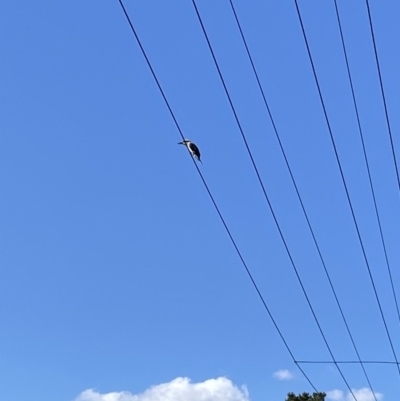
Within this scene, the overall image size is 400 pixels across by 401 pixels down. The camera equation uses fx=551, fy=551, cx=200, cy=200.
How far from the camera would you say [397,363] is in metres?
24.4

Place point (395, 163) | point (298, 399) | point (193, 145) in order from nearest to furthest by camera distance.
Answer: point (193, 145) → point (395, 163) → point (298, 399)

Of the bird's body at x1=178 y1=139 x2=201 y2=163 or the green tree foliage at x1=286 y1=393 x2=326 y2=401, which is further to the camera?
the green tree foliage at x1=286 y1=393 x2=326 y2=401

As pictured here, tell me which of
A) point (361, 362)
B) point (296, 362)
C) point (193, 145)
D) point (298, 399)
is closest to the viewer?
point (193, 145)

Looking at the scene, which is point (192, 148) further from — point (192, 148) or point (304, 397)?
point (304, 397)

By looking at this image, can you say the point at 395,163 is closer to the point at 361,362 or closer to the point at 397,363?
the point at 361,362

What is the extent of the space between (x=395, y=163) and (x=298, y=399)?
34.0m

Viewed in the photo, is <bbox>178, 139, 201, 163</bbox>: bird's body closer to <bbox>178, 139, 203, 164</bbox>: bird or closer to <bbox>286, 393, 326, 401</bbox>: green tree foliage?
<bbox>178, 139, 203, 164</bbox>: bird

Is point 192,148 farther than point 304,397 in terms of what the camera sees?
No

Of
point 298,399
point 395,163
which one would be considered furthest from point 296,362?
point 298,399

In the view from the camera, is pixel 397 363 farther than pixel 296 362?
Yes

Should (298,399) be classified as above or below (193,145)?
→ above

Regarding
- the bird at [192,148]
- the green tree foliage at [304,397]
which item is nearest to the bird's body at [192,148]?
the bird at [192,148]

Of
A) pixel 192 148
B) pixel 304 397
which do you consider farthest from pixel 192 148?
pixel 304 397

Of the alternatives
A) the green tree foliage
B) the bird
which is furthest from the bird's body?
the green tree foliage
